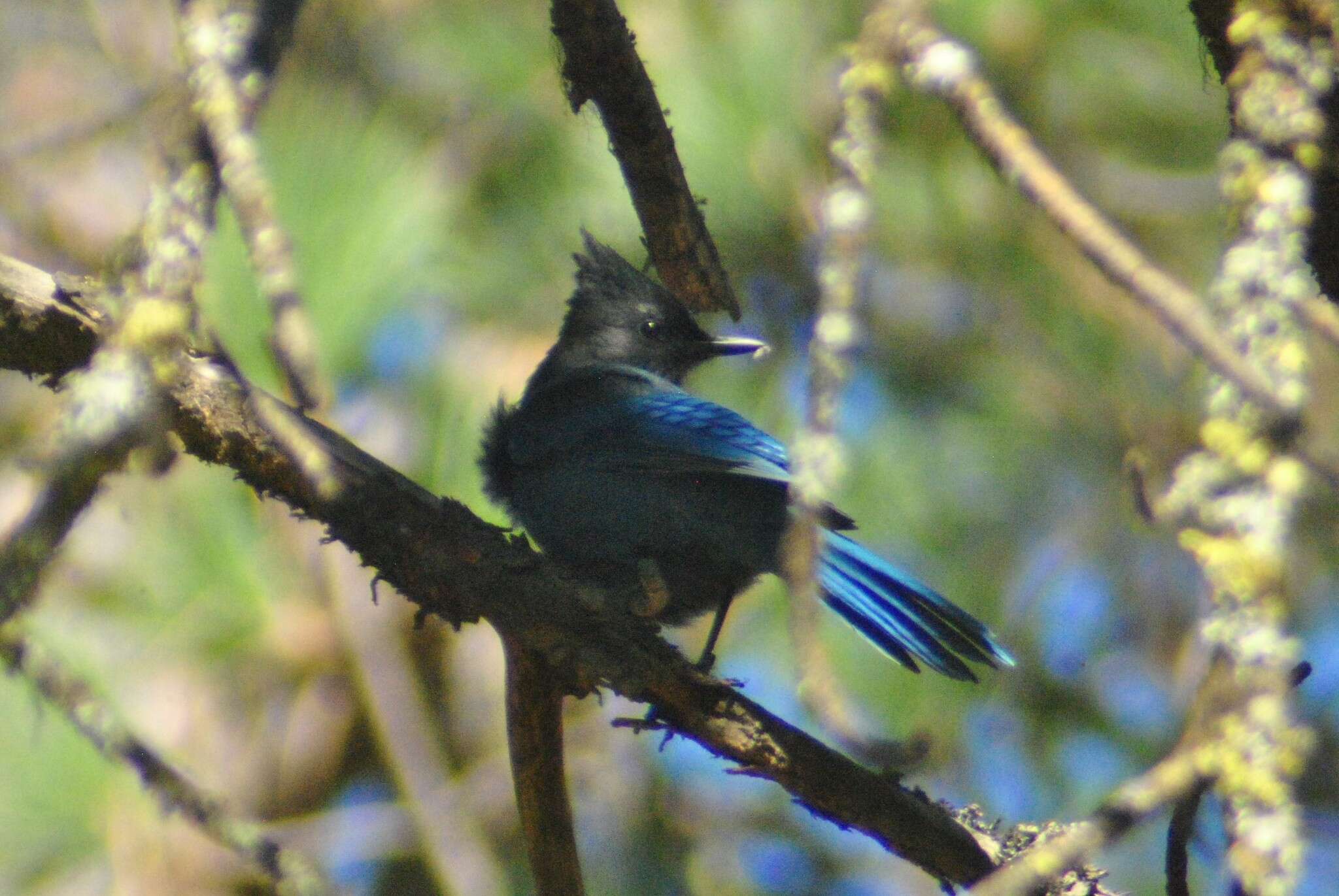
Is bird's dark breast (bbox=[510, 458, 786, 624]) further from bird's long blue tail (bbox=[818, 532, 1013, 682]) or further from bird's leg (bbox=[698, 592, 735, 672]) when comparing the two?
bird's long blue tail (bbox=[818, 532, 1013, 682])

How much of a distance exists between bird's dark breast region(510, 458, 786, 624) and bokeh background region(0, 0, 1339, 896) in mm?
862

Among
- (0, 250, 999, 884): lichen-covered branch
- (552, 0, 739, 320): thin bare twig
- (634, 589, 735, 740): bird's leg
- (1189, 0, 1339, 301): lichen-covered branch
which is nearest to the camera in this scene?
(1189, 0, 1339, 301): lichen-covered branch

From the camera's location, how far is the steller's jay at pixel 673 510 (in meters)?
3.45

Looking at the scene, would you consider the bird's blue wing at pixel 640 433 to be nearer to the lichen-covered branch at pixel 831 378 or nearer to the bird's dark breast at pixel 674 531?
the bird's dark breast at pixel 674 531

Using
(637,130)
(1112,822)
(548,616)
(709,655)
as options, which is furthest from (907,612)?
(1112,822)

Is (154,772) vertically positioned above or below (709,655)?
below

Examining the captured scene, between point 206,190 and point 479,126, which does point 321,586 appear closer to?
point 479,126

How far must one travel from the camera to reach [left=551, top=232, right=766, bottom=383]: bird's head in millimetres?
4746

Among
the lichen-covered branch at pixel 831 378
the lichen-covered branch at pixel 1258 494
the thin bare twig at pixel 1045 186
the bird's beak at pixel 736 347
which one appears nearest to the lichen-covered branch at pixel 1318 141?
the lichen-covered branch at pixel 1258 494

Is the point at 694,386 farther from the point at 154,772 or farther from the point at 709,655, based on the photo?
the point at 154,772

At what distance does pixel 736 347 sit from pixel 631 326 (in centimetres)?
38

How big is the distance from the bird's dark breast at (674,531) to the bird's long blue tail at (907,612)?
0.31 m

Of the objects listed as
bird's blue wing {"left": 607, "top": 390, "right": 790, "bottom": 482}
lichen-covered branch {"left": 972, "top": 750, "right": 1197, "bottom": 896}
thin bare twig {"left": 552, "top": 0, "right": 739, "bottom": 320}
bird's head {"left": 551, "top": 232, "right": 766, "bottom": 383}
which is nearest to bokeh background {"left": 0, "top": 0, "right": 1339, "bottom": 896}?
bird's head {"left": 551, "top": 232, "right": 766, "bottom": 383}

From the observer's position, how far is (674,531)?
378 cm
